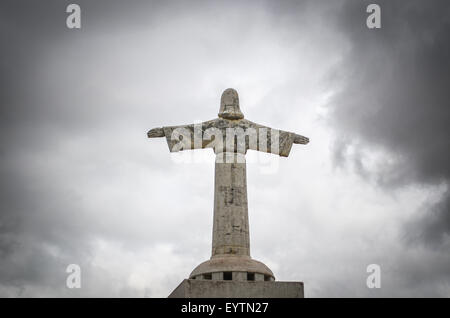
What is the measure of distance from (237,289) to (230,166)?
401 cm

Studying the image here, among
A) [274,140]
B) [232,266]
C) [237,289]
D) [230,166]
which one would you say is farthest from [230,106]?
[237,289]

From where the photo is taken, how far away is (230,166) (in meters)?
15.5

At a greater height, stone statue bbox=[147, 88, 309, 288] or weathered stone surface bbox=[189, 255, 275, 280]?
stone statue bbox=[147, 88, 309, 288]

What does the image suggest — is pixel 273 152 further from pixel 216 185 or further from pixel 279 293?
pixel 279 293

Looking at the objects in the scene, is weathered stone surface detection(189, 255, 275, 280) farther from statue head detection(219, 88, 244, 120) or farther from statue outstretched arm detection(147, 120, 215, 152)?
statue head detection(219, 88, 244, 120)

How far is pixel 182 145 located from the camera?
16.1m

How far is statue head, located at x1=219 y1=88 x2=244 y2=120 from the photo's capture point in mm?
16188

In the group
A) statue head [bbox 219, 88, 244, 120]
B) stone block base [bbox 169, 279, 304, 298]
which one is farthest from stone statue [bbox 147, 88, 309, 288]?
stone block base [bbox 169, 279, 304, 298]

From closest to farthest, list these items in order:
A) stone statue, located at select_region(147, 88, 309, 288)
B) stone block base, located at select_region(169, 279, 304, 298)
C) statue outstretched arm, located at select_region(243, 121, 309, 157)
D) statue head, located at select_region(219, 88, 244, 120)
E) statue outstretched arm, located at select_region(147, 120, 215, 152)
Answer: stone block base, located at select_region(169, 279, 304, 298), stone statue, located at select_region(147, 88, 309, 288), statue outstretched arm, located at select_region(147, 120, 215, 152), statue head, located at select_region(219, 88, 244, 120), statue outstretched arm, located at select_region(243, 121, 309, 157)

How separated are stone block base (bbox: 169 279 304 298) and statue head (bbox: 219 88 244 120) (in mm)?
5519
